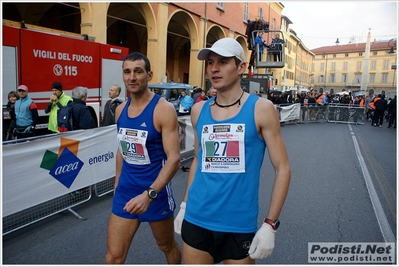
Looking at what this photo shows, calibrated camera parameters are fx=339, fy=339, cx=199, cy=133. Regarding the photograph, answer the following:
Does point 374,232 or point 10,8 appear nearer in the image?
point 374,232

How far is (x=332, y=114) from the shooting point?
2144 cm

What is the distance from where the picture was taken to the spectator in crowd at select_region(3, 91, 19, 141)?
7.63 meters

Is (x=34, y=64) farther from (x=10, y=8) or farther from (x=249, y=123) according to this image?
(x=10, y=8)

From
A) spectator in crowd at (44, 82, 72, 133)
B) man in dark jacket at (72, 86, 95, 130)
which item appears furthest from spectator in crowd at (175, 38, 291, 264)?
spectator in crowd at (44, 82, 72, 133)

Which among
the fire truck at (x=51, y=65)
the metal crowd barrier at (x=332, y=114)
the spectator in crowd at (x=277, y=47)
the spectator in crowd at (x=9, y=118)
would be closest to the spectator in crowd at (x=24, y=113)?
the spectator in crowd at (x=9, y=118)

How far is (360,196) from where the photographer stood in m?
5.95

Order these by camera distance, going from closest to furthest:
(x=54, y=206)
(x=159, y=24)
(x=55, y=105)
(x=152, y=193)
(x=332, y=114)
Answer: (x=152, y=193), (x=54, y=206), (x=55, y=105), (x=159, y=24), (x=332, y=114)

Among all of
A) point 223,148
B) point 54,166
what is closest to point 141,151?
point 223,148

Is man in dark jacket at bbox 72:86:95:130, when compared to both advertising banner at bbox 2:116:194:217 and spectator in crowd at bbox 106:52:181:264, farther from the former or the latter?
spectator in crowd at bbox 106:52:181:264

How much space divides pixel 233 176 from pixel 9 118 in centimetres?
722

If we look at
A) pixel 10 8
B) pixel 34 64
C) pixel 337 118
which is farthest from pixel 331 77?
pixel 34 64

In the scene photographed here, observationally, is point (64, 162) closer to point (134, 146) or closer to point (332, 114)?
point (134, 146)

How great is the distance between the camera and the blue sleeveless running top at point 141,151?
9.01 ft

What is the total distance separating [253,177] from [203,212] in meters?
0.38
